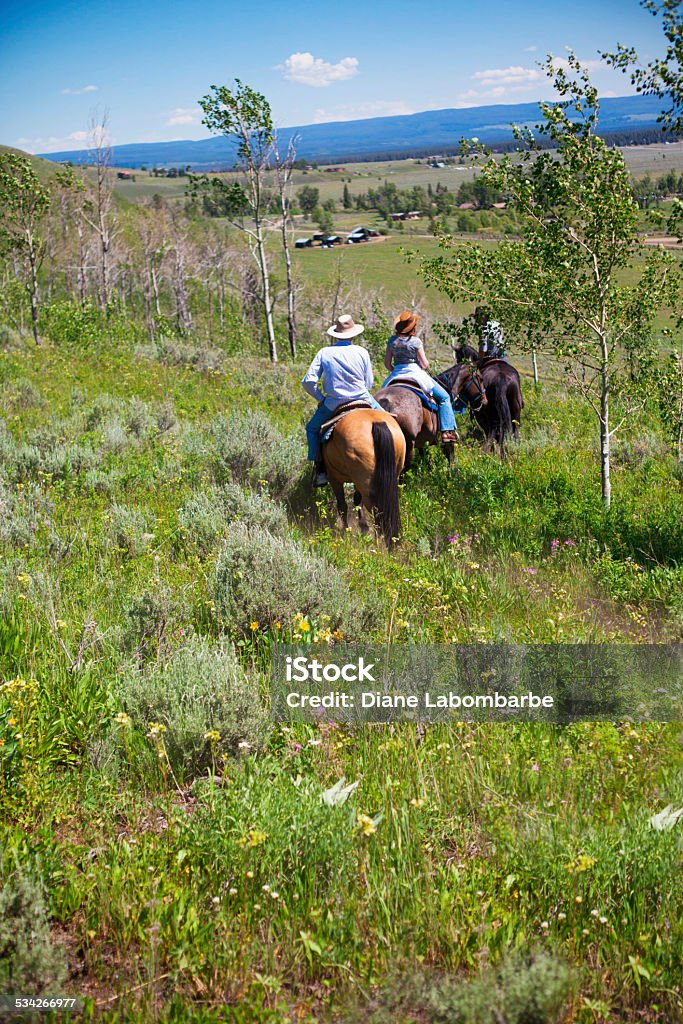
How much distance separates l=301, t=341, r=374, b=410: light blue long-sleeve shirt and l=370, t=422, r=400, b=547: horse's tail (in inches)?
24.7

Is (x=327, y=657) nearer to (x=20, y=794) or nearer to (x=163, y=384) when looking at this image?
(x=20, y=794)

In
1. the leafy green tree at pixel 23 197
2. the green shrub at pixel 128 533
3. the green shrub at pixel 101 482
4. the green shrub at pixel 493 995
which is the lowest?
the green shrub at pixel 493 995

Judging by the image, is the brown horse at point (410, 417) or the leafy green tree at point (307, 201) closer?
the brown horse at point (410, 417)

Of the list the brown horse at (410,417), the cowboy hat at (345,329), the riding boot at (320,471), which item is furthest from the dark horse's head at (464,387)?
the riding boot at (320,471)

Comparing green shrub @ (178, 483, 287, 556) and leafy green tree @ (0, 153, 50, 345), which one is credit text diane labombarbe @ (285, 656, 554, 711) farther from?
leafy green tree @ (0, 153, 50, 345)

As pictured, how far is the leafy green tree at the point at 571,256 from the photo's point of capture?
7.33 m

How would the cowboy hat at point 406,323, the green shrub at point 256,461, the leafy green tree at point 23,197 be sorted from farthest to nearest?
the leafy green tree at point 23,197 → the cowboy hat at point 406,323 → the green shrub at point 256,461

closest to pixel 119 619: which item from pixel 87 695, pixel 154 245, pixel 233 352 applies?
pixel 87 695

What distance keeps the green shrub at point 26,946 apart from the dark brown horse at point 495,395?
993cm

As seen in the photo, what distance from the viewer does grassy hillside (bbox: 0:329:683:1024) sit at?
9.27ft

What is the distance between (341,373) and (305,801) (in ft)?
18.5

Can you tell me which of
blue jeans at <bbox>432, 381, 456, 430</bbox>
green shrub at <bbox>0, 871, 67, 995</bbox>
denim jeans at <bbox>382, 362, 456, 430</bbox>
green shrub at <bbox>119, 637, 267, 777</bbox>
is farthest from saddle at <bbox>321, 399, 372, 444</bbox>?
green shrub at <bbox>0, 871, 67, 995</bbox>

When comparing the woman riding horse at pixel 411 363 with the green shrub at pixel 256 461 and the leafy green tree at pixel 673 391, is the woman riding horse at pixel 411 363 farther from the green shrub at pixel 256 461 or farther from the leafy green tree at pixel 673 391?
the leafy green tree at pixel 673 391

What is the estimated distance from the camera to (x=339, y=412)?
8.33 meters
